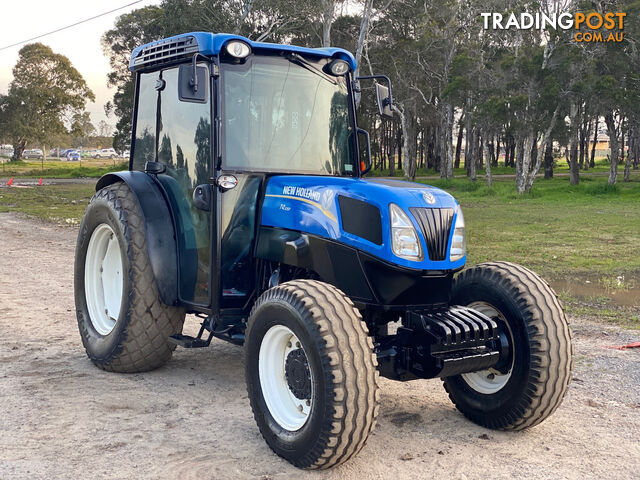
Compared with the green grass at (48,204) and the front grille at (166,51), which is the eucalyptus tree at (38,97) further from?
the front grille at (166,51)

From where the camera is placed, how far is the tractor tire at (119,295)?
5.91 meters

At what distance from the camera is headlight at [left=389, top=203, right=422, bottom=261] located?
15.3 ft

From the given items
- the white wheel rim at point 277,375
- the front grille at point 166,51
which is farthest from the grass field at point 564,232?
the front grille at point 166,51

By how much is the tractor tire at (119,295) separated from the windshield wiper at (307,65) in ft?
5.61

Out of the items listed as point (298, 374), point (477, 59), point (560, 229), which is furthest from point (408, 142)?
point (298, 374)

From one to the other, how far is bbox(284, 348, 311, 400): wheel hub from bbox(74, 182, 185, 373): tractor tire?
1735 millimetres

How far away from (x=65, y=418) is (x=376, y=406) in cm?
228

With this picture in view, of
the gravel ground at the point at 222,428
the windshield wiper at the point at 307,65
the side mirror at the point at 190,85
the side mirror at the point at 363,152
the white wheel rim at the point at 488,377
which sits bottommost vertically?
the gravel ground at the point at 222,428

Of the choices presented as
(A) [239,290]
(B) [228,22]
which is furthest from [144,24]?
(A) [239,290]

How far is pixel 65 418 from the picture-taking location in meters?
5.16

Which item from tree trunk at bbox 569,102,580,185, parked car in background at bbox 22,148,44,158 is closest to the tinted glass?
tree trunk at bbox 569,102,580,185

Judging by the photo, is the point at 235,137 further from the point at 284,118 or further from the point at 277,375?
the point at 277,375

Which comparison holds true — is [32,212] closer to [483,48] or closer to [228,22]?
[228,22]

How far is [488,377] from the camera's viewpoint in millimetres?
5289
